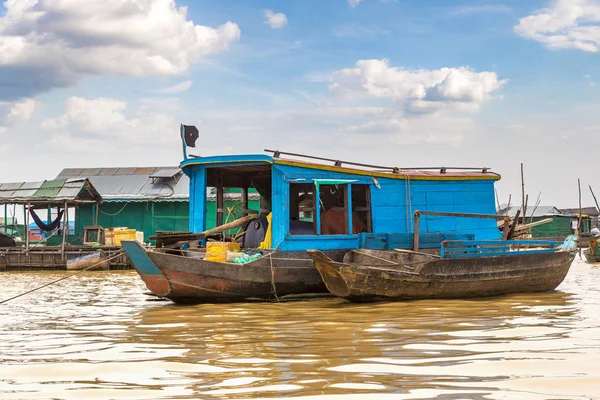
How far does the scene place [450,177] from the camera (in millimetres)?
12391

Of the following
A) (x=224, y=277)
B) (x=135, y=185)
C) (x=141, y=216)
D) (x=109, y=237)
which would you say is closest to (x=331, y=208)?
(x=224, y=277)

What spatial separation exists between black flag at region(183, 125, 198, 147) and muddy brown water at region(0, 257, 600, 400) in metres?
3.27

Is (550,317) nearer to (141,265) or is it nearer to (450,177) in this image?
(450,177)

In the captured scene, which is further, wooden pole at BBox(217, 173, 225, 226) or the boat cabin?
wooden pole at BBox(217, 173, 225, 226)

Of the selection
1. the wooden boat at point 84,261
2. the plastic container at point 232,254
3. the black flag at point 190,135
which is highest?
the black flag at point 190,135

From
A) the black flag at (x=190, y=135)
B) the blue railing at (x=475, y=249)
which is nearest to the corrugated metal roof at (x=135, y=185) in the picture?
the black flag at (x=190, y=135)

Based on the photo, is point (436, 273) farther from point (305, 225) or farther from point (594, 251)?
point (594, 251)

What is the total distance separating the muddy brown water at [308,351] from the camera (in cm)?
470

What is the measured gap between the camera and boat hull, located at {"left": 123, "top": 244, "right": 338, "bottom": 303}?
392 inches

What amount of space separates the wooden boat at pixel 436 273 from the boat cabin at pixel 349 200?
75 centimetres

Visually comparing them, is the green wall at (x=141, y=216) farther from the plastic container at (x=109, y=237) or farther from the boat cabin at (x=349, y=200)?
the boat cabin at (x=349, y=200)

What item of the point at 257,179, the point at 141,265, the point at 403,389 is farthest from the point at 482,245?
the point at 403,389

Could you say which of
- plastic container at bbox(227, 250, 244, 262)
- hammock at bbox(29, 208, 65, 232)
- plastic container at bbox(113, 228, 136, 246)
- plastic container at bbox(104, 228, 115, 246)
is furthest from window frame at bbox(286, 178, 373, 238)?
hammock at bbox(29, 208, 65, 232)

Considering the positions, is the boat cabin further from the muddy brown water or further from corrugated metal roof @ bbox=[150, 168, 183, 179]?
corrugated metal roof @ bbox=[150, 168, 183, 179]
